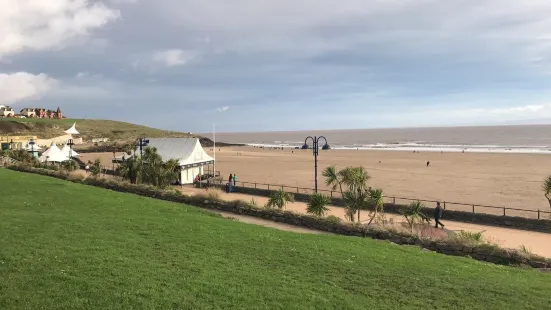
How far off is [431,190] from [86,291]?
29343mm

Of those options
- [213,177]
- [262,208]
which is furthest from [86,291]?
[213,177]

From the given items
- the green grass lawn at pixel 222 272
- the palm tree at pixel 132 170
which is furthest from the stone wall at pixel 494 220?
the palm tree at pixel 132 170

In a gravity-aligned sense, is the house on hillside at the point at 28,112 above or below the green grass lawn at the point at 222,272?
above

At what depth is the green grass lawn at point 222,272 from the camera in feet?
20.2

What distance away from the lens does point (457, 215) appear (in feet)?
65.6

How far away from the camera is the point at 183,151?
33031 mm

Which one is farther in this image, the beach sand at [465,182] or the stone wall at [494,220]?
the beach sand at [465,182]

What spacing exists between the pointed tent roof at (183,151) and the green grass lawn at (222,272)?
20.2 m

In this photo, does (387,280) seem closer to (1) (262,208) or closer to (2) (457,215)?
(1) (262,208)

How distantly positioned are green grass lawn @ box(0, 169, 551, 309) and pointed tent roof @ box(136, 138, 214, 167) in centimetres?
2019

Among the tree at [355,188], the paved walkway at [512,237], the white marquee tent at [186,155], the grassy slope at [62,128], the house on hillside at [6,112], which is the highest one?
the house on hillside at [6,112]

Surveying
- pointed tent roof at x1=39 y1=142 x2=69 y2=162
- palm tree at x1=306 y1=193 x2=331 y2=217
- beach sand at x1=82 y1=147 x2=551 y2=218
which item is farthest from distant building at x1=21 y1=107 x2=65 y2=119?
palm tree at x1=306 y1=193 x2=331 y2=217

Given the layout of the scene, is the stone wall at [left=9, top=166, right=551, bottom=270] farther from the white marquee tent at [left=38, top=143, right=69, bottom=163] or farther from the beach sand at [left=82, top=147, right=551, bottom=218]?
the white marquee tent at [left=38, top=143, right=69, bottom=163]

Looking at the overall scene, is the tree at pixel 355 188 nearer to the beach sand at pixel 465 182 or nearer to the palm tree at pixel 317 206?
the palm tree at pixel 317 206
